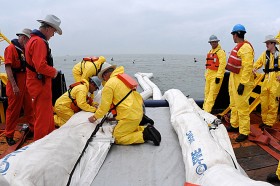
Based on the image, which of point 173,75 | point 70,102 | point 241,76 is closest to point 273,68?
point 241,76

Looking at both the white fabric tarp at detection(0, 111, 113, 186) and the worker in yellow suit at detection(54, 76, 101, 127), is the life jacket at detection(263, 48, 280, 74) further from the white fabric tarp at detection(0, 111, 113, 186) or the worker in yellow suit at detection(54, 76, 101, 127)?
the white fabric tarp at detection(0, 111, 113, 186)

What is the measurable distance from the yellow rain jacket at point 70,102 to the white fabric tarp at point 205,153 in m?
1.37

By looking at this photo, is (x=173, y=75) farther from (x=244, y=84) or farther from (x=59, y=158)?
(x=59, y=158)

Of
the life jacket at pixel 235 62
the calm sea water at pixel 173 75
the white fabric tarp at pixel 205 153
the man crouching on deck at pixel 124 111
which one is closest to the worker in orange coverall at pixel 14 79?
the man crouching on deck at pixel 124 111

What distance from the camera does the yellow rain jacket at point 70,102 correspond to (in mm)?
4009

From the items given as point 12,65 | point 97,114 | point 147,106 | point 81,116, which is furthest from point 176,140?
point 12,65

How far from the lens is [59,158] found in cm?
239

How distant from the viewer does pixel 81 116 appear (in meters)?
3.66

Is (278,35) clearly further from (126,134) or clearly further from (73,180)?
(73,180)

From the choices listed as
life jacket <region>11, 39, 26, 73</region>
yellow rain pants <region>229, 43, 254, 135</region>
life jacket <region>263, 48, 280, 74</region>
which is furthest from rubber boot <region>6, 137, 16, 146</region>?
life jacket <region>263, 48, 280, 74</region>

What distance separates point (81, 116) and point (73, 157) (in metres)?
1.13

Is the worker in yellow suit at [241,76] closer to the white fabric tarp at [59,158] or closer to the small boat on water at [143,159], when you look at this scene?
the small boat on water at [143,159]

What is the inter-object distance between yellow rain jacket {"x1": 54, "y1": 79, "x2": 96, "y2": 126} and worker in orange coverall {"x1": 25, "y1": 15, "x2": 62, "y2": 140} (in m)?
0.60

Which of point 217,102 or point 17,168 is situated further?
point 217,102
